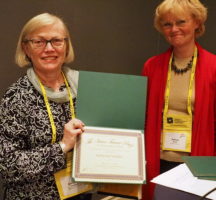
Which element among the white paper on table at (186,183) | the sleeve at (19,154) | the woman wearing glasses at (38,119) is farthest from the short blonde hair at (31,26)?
the white paper on table at (186,183)

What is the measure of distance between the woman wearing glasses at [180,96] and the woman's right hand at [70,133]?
540 millimetres

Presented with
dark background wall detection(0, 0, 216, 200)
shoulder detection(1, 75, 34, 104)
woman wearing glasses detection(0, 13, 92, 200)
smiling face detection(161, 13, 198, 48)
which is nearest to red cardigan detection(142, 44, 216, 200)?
smiling face detection(161, 13, 198, 48)

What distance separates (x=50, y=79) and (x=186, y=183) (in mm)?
832

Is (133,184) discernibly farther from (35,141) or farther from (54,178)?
(35,141)

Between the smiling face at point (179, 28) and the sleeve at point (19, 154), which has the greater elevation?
the smiling face at point (179, 28)

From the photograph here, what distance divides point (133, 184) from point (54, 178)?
0.36 m

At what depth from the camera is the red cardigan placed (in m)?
1.70

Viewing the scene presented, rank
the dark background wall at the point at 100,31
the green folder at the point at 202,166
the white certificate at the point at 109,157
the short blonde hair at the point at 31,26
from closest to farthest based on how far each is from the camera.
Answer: the green folder at the point at 202,166, the white certificate at the point at 109,157, the short blonde hair at the point at 31,26, the dark background wall at the point at 100,31

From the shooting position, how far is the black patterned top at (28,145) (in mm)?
1364

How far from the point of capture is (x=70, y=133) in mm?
1389

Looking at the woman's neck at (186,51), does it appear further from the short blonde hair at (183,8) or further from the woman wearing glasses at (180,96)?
the short blonde hair at (183,8)

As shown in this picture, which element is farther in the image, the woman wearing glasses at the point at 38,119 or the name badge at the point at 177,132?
the name badge at the point at 177,132

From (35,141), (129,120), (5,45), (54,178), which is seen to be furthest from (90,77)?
(5,45)

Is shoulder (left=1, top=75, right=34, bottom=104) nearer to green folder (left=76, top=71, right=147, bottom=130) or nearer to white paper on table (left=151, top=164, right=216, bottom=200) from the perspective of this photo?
green folder (left=76, top=71, right=147, bottom=130)
